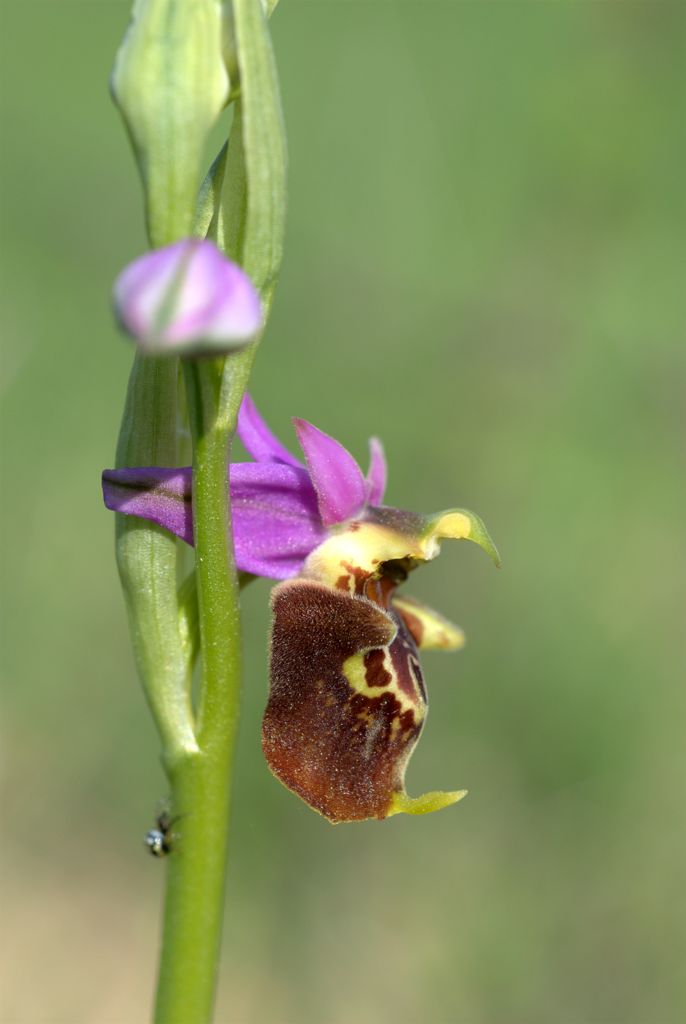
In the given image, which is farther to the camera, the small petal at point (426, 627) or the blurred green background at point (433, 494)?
the blurred green background at point (433, 494)

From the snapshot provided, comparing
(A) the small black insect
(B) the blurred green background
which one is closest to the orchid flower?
(A) the small black insect

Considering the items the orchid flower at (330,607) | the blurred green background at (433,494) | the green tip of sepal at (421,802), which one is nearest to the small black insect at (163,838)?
the orchid flower at (330,607)

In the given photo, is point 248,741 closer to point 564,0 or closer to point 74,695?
point 74,695

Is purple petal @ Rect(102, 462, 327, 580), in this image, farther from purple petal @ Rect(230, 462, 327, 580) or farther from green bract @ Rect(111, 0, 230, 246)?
green bract @ Rect(111, 0, 230, 246)

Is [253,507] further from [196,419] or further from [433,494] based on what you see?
[433,494]

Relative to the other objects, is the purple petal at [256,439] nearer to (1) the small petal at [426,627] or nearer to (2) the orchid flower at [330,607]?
(2) the orchid flower at [330,607]
